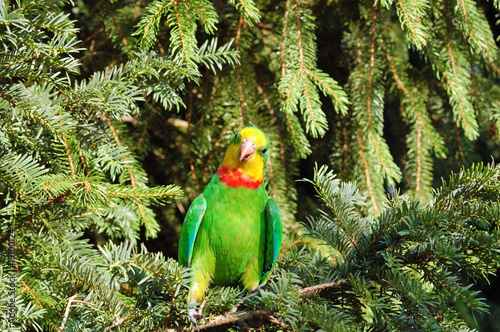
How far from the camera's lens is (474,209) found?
1241 millimetres

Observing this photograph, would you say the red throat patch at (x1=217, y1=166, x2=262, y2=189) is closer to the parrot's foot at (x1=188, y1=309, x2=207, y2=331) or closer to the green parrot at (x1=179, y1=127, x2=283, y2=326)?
the green parrot at (x1=179, y1=127, x2=283, y2=326)

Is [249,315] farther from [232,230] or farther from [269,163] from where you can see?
[269,163]

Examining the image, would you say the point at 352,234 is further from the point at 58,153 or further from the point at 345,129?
the point at 345,129

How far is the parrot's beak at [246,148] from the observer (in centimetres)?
196

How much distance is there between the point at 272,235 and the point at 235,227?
17cm

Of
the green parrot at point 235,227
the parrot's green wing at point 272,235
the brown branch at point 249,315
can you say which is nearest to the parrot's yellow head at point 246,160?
the green parrot at point 235,227

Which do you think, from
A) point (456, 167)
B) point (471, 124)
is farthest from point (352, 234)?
point (456, 167)

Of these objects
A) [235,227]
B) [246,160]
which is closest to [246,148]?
[246,160]

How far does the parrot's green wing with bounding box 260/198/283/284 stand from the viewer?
6.25 feet

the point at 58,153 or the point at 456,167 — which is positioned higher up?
the point at 456,167

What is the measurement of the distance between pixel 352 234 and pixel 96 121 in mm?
990

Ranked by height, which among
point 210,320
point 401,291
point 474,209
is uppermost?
point 474,209

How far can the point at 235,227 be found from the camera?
6.32ft

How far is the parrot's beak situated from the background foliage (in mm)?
225
